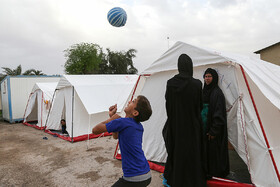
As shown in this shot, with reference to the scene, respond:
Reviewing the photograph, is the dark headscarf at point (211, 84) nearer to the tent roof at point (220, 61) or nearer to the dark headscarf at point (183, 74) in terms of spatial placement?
the tent roof at point (220, 61)

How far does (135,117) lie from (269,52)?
62.0ft

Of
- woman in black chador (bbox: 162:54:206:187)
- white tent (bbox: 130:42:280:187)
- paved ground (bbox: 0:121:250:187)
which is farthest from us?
paved ground (bbox: 0:121:250:187)

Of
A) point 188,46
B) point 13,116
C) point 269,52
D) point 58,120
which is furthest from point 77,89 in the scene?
point 269,52

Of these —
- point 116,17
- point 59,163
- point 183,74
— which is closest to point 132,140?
point 183,74

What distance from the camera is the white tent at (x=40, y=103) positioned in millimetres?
9102

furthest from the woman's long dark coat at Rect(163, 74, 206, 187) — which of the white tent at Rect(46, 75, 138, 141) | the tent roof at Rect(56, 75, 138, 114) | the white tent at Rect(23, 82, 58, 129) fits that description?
the white tent at Rect(23, 82, 58, 129)

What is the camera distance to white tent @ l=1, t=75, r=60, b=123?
11547 mm

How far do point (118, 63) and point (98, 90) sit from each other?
19879mm

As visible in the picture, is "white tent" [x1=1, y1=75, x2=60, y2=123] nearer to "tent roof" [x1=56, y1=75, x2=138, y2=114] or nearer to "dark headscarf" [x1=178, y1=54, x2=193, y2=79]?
"tent roof" [x1=56, y1=75, x2=138, y2=114]

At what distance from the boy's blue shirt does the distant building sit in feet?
59.6

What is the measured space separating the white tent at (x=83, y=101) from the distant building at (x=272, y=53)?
1372 centimetres

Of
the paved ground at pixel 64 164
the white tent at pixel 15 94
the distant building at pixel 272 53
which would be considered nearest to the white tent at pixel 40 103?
the white tent at pixel 15 94

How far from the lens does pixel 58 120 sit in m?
8.28

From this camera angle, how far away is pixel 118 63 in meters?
27.1
